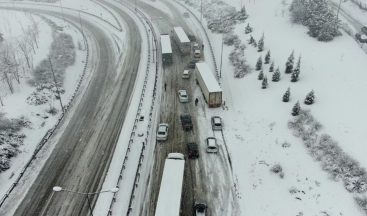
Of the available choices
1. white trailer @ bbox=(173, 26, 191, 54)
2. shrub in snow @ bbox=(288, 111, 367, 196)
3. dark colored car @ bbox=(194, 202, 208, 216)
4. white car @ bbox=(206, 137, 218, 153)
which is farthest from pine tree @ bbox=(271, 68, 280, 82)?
dark colored car @ bbox=(194, 202, 208, 216)

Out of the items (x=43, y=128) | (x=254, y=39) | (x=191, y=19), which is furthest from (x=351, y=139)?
(x=191, y=19)

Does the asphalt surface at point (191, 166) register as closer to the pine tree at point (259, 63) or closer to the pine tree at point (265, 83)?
the pine tree at point (265, 83)

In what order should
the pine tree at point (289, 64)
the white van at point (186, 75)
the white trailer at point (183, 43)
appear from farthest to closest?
the white trailer at point (183, 43) < the white van at point (186, 75) < the pine tree at point (289, 64)

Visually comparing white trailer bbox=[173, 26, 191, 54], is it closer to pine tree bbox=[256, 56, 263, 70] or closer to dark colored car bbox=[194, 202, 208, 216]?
pine tree bbox=[256, 56, 263, 70]

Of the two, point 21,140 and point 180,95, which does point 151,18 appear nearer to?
point 180,95

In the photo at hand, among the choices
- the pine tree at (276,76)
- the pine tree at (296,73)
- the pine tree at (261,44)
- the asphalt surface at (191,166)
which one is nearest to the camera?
the asphalt surface at (191,166)

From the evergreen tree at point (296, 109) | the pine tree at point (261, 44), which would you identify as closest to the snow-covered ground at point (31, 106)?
the evergreen tree at point (296, 109)
